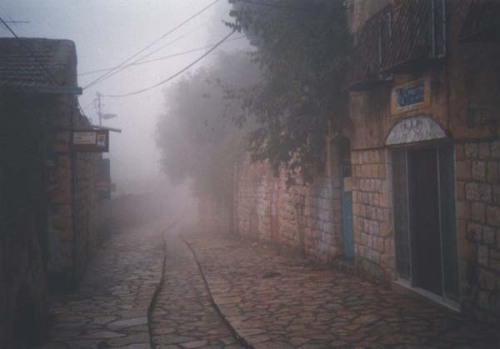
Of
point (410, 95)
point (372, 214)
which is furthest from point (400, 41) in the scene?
point (372, 214)

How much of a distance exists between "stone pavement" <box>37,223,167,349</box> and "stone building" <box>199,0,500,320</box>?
3994 millimetres

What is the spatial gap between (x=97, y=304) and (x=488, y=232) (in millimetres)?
5791

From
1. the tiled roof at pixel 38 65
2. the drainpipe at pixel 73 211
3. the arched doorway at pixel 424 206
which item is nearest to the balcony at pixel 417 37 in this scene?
the arched doorway at pixel 424 206

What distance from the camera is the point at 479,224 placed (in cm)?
530

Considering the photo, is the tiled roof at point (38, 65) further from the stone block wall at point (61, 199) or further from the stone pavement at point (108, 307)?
the stone pavement at point (108, 307)

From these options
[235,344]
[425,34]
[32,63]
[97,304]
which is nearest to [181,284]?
[97,304]

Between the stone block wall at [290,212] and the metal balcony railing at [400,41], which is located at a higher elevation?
the metal balcony railing at [400,41]

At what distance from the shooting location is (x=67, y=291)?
8.22 meters

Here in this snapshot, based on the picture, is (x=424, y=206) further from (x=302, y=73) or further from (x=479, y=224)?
(x=302, y=73)

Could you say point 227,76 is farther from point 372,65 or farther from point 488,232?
point 488,232

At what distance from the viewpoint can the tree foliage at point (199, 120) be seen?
917 inches

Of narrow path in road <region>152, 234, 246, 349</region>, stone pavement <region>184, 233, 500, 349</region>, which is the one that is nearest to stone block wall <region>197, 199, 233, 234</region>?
narrow path in road <region>152, 234, 246, 349</region>

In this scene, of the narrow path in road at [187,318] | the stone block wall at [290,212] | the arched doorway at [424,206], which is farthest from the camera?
the stone block wall at [290,212]

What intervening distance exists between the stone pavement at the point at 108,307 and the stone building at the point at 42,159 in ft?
1.43
